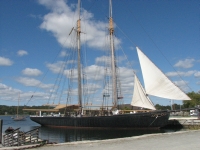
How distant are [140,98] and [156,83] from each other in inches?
142

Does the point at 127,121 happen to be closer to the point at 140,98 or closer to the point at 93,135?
the point at 140,98

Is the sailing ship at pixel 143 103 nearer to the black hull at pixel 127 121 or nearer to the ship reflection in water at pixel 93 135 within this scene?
the black hull at pixel 127 121

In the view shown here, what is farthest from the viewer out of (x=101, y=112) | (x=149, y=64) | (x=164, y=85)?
(x=101, y=112)

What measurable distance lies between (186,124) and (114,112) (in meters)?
11.4

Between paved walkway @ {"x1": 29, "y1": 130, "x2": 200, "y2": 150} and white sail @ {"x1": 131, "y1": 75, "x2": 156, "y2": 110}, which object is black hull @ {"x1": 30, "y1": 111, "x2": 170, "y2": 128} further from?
paved walkway @ {"x1": 29, "y1": 130, "x2": 200, "y2": 150}

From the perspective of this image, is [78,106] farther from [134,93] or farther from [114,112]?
[134,93]

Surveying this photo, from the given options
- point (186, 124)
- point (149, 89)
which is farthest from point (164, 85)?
point (186, 124)

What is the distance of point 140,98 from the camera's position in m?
36.3

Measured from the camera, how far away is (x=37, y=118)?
51.2m

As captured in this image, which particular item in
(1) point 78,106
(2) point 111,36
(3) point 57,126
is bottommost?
(3) point 57,126

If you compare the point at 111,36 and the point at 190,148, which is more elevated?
the point at 111,36

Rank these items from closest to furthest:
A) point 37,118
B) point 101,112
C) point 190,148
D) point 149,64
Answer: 1. point 190,148
2. point 149,64
3. point 101,112
4. point 37,118

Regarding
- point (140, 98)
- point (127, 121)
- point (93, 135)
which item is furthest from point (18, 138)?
point (140, 98)

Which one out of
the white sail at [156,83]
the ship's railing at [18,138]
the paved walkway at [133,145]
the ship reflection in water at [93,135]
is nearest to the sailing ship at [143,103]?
the white sail at [156,83]
